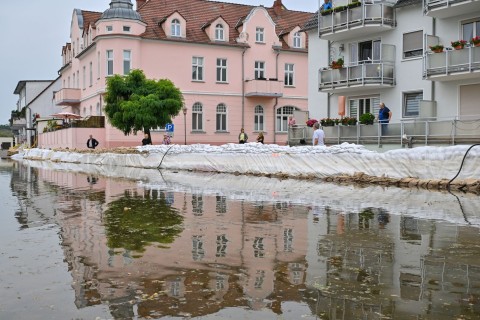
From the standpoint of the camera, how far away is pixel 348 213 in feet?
38.9

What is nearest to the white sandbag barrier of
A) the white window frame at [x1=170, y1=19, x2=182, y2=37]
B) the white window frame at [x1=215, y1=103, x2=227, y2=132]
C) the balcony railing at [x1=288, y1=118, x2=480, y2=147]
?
the balcony railing at [x1=288, y1=118, x2=480, y2=147]

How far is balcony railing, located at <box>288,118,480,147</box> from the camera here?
22803 millimetres

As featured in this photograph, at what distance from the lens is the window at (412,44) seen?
29.8m

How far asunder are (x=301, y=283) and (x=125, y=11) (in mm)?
42542

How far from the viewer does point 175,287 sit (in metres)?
5.96

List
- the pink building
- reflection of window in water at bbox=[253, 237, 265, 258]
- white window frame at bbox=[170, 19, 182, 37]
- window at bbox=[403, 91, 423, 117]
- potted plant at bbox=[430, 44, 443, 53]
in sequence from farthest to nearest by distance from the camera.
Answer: white window frame at bbox=[170, 19, 182, 37] → the pink building → window at bbox=[403, 91, 423, 117] → potted plant at bbox=[430, 44, 443, 53] → reflection of window in water at bbox=[253, 237, 265, 258]

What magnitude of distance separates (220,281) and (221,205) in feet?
23.8

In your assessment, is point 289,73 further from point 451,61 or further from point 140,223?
point 140,223

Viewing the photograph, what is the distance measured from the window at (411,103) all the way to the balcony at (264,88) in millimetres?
20861

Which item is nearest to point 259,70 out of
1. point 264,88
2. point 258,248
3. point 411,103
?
point 264,88

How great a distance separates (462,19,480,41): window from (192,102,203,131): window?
25760 millimetres

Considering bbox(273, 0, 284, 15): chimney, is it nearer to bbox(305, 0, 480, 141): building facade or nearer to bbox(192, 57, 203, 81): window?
bbox(192, 57, 203, 81): window

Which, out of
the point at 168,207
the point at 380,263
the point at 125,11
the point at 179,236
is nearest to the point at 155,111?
the point at 125,11

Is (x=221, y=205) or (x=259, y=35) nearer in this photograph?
(x=221, y=205)
